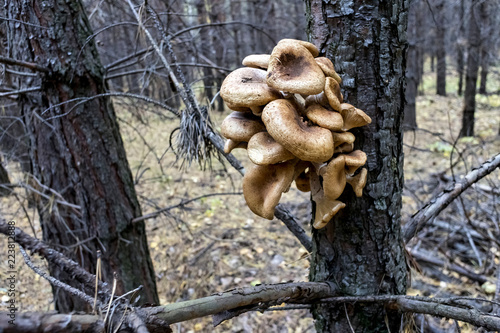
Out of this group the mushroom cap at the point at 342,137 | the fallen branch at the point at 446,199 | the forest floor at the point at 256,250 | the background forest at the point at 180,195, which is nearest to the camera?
the mushroom cap at the point at 342,137

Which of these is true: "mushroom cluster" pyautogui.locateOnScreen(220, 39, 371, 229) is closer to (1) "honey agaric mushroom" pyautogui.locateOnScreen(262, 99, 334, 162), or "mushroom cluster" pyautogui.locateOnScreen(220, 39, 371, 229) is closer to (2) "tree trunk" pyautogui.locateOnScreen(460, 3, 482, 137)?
(1) "honey agaric mushroom" pyautogui.locateOnScreen(262, 99, 334, 162)

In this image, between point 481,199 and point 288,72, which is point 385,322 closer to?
point 288,72

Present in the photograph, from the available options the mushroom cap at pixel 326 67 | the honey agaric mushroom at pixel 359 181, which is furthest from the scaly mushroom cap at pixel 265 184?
the mushroom cap at pixel 326 67

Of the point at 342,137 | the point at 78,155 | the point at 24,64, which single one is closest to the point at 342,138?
the point at 342,137

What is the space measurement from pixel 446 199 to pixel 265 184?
106 centimetres

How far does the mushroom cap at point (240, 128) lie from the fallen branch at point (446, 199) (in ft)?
3.34

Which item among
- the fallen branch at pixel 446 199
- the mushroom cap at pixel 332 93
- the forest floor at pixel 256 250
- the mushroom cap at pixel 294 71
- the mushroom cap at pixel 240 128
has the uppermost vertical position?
the mushroom cap at pixel 294 71

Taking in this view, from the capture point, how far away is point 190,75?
420 centimetres

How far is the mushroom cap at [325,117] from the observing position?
40.7 inches

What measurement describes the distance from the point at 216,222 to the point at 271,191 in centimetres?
457

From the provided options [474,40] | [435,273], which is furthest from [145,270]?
[474,40]

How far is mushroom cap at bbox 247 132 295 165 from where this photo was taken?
1.05 metres

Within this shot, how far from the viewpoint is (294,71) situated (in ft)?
3.43

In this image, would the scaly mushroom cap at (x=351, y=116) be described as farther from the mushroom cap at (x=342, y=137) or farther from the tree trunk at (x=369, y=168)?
the tree trunk at (x=369, y=168)
